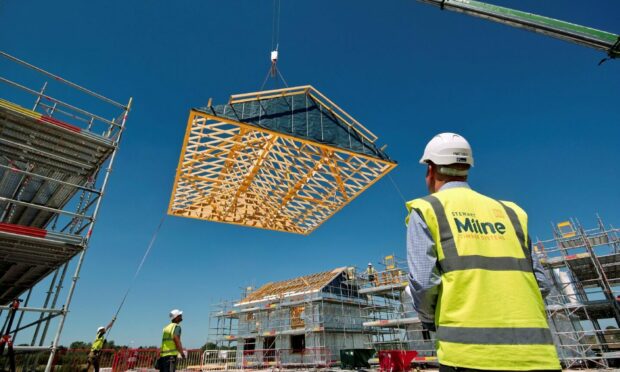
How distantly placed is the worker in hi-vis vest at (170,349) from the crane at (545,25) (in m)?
11.4

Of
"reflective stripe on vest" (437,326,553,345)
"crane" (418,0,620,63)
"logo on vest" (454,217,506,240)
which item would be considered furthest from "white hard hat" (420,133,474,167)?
"crane" (418,0,620,63)

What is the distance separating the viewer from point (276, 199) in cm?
1662

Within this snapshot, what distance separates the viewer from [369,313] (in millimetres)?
30766

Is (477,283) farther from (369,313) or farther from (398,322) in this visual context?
(369,313)

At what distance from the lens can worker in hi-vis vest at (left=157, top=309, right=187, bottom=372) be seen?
684 cm

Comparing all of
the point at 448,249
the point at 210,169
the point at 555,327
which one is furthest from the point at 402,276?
the point at 448,249

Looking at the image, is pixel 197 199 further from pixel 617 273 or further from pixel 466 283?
pixel 617 273

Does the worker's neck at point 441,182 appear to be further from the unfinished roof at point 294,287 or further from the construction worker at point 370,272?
the construction worker at point 370,272

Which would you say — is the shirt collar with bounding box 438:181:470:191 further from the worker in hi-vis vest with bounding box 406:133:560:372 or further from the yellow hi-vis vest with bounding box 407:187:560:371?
the yellow hi-vis vest with bounding box 407:187:560:371

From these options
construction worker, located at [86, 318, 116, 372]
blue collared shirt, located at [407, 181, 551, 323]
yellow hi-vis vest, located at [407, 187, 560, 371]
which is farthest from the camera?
construction worker, located at [86, 318, 116, 372]

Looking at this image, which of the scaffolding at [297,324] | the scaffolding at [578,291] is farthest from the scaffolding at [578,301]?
the scaffolding at [297,324]

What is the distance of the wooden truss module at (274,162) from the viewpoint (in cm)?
1066

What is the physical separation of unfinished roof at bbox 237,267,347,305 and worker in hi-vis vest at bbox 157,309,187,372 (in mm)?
20329

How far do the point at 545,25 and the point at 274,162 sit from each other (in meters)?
10.4
